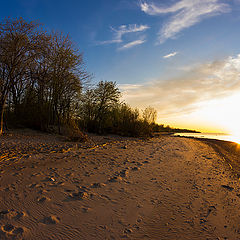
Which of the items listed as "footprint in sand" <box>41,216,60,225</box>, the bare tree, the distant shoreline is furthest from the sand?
the bare tree

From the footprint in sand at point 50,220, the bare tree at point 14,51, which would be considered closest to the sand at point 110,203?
the footprint in sand at point 50,220

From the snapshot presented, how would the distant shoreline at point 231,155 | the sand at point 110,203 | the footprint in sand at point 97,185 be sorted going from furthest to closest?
the distant shoreline at point 231,155, the footprint in sand at point 97,185, the sand at point 110,203

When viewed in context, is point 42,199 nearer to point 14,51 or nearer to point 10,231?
point 10,231

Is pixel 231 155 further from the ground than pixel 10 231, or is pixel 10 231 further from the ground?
pixel 231 155

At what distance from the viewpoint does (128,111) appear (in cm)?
2070

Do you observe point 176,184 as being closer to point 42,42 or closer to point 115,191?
point 115,191

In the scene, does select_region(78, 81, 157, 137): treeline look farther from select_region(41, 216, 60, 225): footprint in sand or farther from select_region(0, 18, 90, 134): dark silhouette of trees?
select_region(41, 216, 60, 225): footprint in sand

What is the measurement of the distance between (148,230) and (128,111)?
735 inches

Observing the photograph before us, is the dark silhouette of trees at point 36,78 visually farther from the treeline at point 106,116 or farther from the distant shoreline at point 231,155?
the distant shoreline at point 231,155

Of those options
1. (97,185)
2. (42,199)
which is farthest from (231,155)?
(42,199)

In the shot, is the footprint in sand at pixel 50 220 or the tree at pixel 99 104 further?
the tree at pixel 99 104

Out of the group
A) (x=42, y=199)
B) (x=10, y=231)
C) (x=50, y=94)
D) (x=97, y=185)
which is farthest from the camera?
(x=50, y=94)

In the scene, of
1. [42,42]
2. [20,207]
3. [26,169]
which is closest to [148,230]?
[20,207]

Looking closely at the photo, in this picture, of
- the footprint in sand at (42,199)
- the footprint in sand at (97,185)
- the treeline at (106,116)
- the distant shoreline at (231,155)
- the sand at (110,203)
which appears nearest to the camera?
the sand at (110,203)
